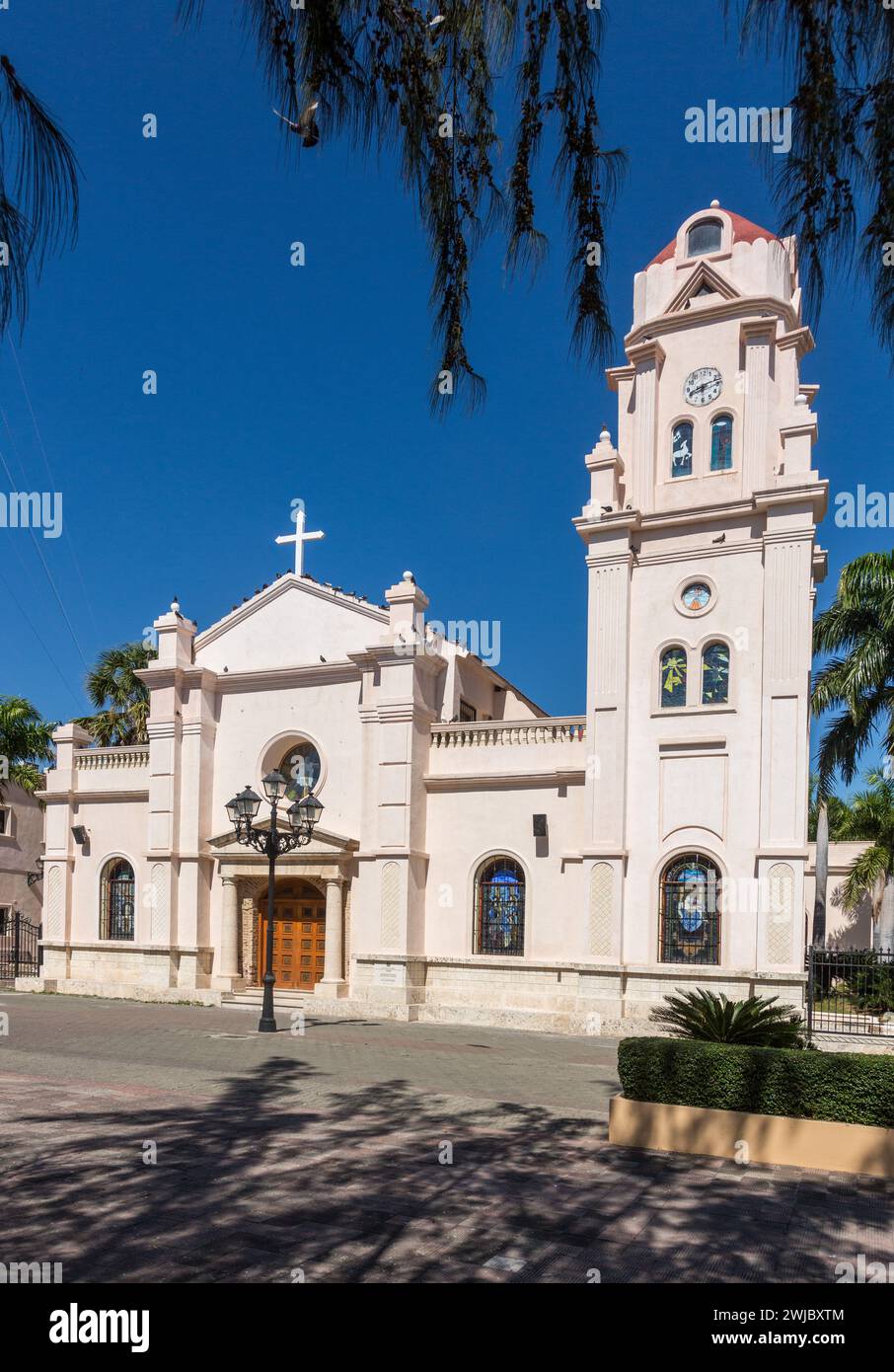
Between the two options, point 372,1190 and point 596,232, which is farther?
point 372,1190

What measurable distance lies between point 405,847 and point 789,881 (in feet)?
25.0

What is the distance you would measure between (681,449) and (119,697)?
1941 centimetres

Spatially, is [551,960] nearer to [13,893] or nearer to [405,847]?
[405,847]

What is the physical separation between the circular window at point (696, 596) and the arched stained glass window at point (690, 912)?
466 cm

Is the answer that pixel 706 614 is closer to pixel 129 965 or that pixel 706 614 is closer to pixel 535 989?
pixel 535 989

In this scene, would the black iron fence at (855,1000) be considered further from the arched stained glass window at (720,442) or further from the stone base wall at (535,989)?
the arched stained glass window at (720,442)

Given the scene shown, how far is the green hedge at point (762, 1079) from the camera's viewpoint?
8.64 m

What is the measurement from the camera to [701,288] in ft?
67.3

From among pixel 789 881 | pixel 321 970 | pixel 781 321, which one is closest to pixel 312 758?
pixel 321 970

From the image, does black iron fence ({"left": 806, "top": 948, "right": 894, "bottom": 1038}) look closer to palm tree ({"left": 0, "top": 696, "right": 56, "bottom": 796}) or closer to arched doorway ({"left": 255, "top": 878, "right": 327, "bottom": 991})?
arched doorway ({"left": 255, "top": 878, "right": 327, "bottom": 991})

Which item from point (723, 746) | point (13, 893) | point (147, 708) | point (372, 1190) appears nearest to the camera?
point (372, 1190)

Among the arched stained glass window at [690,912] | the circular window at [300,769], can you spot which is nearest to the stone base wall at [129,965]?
the circular window at [300,769]
